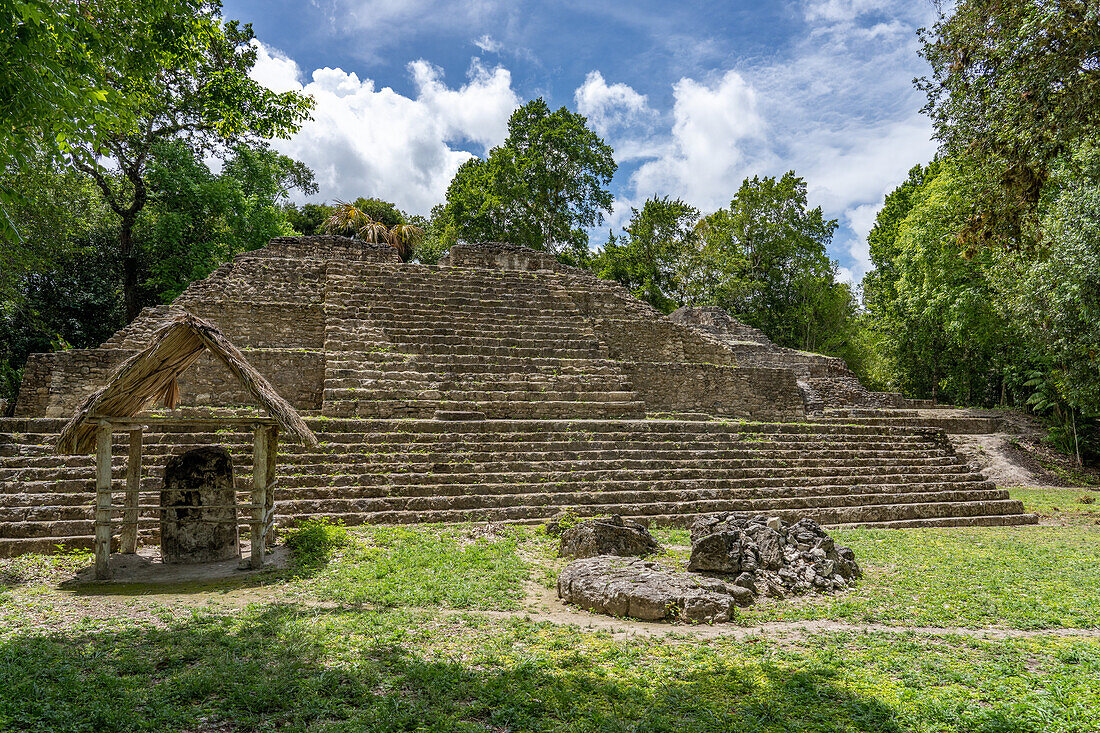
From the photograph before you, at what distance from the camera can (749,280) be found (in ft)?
93.6

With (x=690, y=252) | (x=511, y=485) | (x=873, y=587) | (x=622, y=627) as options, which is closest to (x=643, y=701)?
(x=622, y=627)

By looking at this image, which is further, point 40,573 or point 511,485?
point 511,485

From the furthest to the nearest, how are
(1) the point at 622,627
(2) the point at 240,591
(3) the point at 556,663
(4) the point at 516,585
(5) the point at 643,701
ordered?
(4) the point at 516,585 < (2) the point at 240,591 < (1) the point at 622,627 < (3) the point at 556,663 < (5) the point at 643,701

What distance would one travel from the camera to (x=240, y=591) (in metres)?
4.66

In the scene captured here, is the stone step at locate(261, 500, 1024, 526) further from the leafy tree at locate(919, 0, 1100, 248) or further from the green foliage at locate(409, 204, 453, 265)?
the green foliage at locate(409, 204, 453, 265)

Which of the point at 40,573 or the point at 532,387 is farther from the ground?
the point at 532,387

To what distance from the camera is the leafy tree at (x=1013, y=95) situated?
970 centimetres

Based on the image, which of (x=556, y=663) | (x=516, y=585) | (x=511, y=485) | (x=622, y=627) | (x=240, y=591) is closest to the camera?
(x=556, y=663)

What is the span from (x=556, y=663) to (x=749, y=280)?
90.5ft

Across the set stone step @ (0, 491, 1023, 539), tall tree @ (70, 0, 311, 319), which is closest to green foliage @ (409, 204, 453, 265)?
tall tree @ (70, 0, 311, 319)

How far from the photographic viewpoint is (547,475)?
8.20 meters

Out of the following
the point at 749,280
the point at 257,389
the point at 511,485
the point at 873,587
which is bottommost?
the point at 873,587

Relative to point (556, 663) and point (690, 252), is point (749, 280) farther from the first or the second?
point (556, 663)

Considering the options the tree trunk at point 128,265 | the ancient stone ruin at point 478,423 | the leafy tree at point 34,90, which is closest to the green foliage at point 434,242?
the tree trunk at point 128,265
